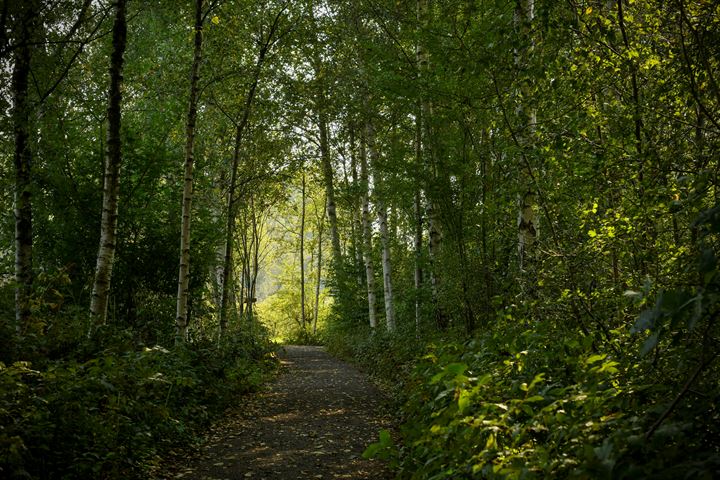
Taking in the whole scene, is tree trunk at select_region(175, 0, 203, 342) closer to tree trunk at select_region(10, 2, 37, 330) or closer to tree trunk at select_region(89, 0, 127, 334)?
tree trunk at select_region(89, 0, 127, 334)

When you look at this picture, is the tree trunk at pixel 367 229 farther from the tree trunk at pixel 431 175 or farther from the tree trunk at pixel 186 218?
the tree trunk at pixel 186 218

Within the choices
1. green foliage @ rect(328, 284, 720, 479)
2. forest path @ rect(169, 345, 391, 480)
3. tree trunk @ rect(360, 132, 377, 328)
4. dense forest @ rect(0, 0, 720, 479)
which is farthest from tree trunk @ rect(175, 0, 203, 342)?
tree trunk @ rect(360, 132, 377, 328)

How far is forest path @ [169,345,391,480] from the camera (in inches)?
236

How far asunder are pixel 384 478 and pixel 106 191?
19.4 ft

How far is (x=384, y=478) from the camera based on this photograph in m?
5.77

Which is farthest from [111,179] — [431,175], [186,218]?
[431,175]

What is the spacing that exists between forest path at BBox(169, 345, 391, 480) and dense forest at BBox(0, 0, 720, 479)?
1.71 feet

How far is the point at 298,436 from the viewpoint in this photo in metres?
7.62

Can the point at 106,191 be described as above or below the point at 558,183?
above

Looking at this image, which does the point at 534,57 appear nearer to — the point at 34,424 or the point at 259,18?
the point at 34,424

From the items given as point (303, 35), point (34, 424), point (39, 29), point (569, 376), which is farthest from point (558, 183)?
point (303, 35)

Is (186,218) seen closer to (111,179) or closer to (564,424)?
(111,179)

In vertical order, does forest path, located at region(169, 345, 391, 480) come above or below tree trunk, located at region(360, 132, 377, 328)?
below

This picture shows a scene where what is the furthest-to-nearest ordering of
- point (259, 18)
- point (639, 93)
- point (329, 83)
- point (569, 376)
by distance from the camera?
point (329, 83)
point (259, 18)
point (639, 93)
point (569, 376)
